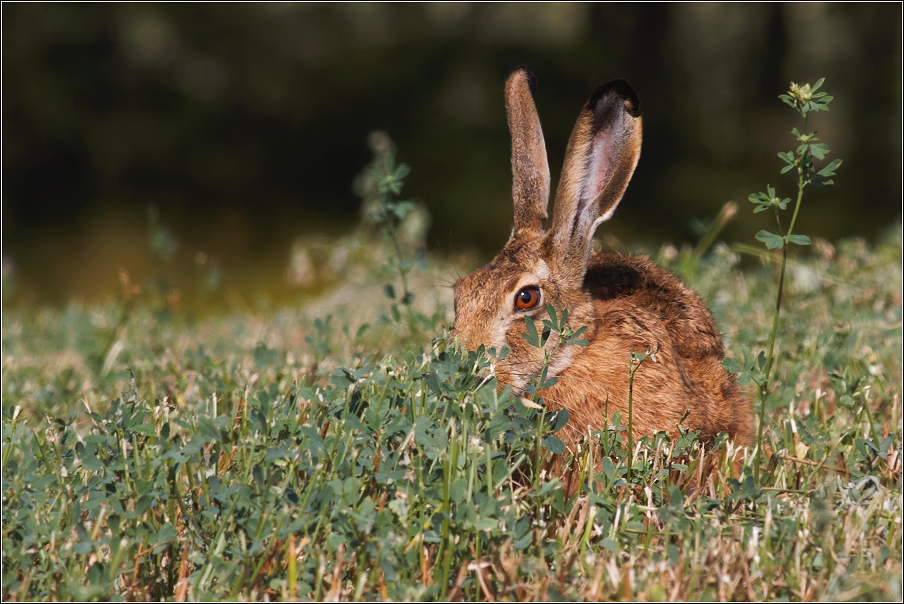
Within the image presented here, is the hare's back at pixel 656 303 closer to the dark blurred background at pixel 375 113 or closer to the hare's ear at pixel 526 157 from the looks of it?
the hare's ear at pixel 526 157

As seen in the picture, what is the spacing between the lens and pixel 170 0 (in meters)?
12.6

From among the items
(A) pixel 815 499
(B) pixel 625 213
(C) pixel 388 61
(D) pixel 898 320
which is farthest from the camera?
(C) pixel 388 61

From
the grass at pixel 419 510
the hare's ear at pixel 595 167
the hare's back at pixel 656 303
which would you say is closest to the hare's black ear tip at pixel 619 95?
the hare's ear at pixel 595 167

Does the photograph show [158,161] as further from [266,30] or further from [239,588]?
[239,588]

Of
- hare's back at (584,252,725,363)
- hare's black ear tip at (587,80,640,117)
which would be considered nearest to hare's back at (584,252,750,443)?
hare's back at (584,252,725,363)

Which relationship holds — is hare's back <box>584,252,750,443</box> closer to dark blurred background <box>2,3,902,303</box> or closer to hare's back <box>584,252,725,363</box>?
hare's back <box>584,252,725,363</box>

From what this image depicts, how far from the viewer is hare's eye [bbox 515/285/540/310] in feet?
11.3

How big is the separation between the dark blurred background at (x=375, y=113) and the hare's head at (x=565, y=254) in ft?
24.9

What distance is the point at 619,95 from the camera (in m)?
3.33

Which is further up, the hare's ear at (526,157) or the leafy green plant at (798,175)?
the hare's ear at (526,157)

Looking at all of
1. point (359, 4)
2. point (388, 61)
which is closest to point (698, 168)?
point (388, 61)

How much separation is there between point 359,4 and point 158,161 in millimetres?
3573

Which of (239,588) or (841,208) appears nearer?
(239,588)

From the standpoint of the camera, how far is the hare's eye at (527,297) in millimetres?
3447
